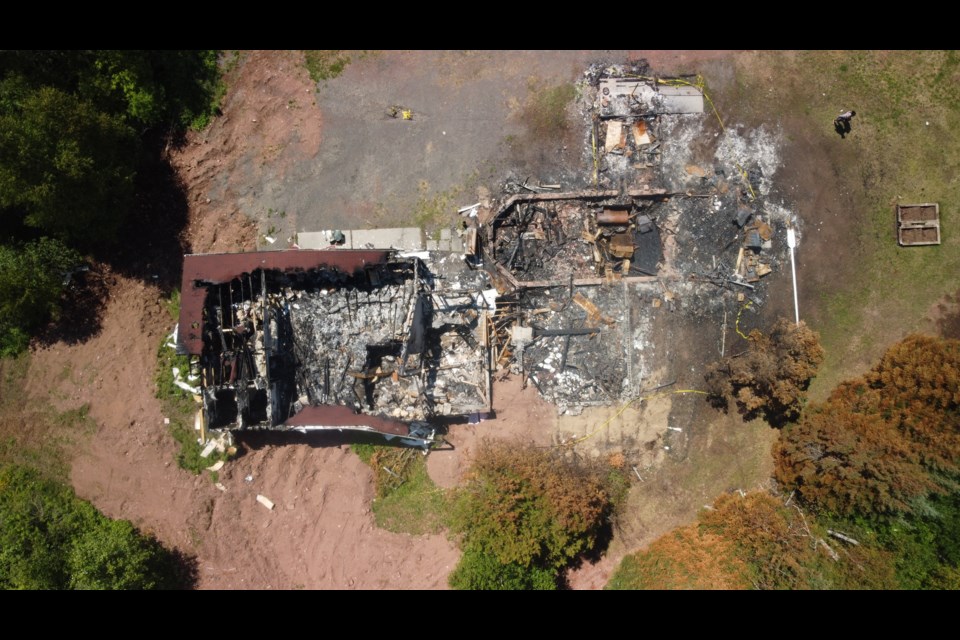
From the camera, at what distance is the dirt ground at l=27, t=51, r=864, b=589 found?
669 inches

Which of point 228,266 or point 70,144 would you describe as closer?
point 70,144

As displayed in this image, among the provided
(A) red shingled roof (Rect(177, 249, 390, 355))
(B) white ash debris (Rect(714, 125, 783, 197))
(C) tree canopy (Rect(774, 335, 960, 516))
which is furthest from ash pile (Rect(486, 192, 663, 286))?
(C) tree canopy (Rect(774, 335, 960, 516))

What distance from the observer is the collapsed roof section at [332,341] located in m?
15.2


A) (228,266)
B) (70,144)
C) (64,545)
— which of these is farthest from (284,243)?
(64,545)

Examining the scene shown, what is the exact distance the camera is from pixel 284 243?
1725 cm

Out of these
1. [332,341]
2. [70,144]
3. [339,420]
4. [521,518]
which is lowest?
[521,518]

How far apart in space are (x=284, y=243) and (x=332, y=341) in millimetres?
3442

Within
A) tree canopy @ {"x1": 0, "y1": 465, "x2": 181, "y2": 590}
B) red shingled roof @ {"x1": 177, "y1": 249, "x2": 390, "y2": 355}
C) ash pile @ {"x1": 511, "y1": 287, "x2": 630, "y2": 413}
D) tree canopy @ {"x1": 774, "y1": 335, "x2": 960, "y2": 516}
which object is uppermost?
red shingled roof @ {"x1": 177, "y1": 249, "x2": 390, "y2": 355}

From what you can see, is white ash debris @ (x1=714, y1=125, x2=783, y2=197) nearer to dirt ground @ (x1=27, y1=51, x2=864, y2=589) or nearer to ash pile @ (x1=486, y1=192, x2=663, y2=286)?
dirt ground @ (x1=27, y1=51, x2=864, y2=589)

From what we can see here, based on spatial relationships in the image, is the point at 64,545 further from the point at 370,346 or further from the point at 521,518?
the point at 521,518

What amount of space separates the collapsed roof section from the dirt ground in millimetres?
1641

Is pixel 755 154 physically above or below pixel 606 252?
above

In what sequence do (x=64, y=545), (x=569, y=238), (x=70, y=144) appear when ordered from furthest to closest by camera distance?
(x=569, y=238) → (x=64, y=545) → (x=70, y=144)

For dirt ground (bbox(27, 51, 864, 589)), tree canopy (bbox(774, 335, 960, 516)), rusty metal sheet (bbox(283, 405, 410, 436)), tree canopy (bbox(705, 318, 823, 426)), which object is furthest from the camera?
dirt ground (bbox(27, 51, 864, 589))
